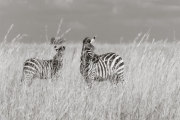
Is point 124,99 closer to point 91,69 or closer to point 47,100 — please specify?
point 47,100

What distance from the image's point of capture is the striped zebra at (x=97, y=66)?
538cm

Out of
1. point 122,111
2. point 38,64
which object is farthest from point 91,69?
point 122,111

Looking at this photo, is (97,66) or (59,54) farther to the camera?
(59,54)

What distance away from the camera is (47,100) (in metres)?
3.06

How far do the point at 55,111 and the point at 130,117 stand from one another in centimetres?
86

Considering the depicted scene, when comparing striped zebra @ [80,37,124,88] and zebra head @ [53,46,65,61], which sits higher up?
zebra head @ [53,46,65,61]

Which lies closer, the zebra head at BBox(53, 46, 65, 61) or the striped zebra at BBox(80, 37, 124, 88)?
the striped zebra at BBox(80, 37, 124, 88)

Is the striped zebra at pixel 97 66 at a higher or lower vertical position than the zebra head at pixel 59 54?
lower

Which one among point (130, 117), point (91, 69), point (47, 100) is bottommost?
point (130, 117)

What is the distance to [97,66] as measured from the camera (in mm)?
6105

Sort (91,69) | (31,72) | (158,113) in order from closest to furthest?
(158,113) → (91,69) → (31,72)

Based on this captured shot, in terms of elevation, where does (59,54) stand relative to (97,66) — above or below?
above

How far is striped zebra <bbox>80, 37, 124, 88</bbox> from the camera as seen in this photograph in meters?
5.38

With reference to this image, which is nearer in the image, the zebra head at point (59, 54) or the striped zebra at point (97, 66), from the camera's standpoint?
the striped zebra at point (97, 66)
